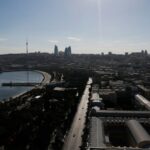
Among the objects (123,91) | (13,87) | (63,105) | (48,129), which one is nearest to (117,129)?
(48,129)

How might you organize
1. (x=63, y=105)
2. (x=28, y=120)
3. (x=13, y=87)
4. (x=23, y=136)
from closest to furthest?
(x=23, y=136)
(x=28, y=120)
(x=63, y=105)
(x=13, y=87)

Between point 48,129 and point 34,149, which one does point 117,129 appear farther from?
point 34,149

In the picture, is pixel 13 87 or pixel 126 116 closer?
pixel 126 116

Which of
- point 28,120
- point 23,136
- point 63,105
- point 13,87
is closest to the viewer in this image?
point 23,136

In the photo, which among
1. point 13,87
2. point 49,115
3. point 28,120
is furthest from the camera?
point 13,87

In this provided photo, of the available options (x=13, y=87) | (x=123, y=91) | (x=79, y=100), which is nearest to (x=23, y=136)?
(x=79, y=100)

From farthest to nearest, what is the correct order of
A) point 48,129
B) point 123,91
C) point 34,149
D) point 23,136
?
point 123,91
point 48,129
point 23,136
point 34,149

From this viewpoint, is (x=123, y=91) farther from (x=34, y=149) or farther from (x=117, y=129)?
(x=34, y=149)

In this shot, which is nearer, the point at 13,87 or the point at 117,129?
the point at 117,129
